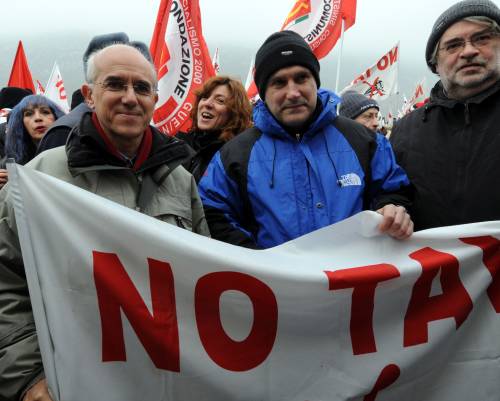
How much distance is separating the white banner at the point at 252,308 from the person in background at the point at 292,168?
0.24m

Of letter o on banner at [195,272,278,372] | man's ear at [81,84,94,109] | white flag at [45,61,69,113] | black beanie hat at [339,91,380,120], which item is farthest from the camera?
→ white flag at [45,61,69,113]

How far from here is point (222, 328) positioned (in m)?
1.77

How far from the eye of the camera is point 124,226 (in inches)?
65.4

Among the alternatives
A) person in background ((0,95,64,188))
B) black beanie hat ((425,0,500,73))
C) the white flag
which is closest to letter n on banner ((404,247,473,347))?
black beanie hat ((425,0,500,73))

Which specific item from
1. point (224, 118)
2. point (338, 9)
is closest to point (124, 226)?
point (224, 118)

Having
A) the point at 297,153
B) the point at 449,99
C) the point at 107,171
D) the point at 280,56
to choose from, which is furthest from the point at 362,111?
the point at 107,171

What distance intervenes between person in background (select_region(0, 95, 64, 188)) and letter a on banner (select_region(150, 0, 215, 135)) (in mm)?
1082

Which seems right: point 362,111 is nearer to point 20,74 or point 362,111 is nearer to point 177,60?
point 177,60

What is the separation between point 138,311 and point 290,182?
0.96 m

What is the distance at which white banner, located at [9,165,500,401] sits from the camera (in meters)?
1.60

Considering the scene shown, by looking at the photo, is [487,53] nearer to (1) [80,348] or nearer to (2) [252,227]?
(2) [252,227]

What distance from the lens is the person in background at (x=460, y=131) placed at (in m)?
2.31

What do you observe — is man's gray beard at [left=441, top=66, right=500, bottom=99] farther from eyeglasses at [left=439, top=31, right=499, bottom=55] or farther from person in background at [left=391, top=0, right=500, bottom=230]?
eyeglasses at [left=439, top=31, right=499, bottom=55]

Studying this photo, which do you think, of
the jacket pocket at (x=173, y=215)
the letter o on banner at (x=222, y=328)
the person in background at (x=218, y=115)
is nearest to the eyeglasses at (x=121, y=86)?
→ the jacket pocket at (x=173, y=215)
